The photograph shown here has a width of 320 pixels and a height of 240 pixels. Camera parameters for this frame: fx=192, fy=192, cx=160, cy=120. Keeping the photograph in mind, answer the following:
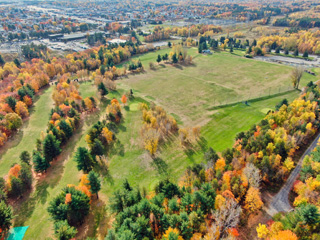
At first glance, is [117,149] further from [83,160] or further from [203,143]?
[203,143]

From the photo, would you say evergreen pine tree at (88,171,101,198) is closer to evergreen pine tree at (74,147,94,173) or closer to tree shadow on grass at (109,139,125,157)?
evergreen pine tree at (74,147,94,173)

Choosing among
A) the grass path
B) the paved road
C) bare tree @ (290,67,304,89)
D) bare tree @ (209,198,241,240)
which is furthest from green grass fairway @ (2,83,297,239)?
bare tree @ (290,67,304,89)

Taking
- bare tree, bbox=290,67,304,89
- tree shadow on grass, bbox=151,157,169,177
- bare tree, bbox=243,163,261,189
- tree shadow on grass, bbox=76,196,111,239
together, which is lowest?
tree shadow on grass, bbox=76,196,111,239

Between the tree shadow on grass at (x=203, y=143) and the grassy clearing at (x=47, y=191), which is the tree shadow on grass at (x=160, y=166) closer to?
the tree shadow on grass at (x=203, y=143)

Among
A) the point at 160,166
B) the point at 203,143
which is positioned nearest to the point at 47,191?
the point at 160,166

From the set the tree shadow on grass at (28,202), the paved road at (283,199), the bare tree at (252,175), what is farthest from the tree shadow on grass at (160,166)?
the tree shadow on grass at (28,202)

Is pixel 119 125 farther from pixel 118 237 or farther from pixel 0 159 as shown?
pixel 118 237

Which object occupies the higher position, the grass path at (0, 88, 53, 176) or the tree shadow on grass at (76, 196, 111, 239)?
the grass path at (0, 88, 53, 176)

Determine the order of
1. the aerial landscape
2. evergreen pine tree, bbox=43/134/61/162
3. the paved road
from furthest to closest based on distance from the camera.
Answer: evergreen pine tree, bbox=43/134/61/162, the paved road, the aerial landscape
